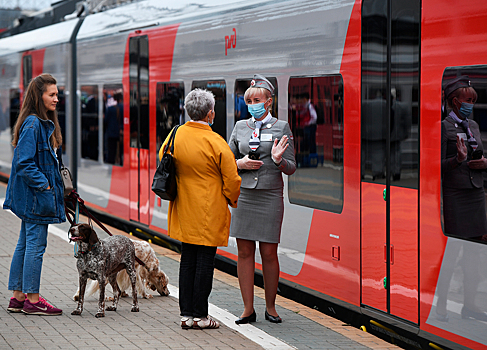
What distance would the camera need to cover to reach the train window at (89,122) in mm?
12242

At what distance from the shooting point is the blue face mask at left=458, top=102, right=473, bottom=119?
459 cm

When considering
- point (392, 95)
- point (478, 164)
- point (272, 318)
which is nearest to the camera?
point (478, 164)

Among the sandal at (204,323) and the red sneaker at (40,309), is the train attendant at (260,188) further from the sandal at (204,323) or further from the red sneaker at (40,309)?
the red sneaker at (40,309)

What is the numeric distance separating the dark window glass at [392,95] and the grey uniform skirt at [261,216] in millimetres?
666

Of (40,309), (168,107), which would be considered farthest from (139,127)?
(40,309)

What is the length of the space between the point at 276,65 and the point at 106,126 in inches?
218

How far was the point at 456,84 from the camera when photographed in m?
4.70

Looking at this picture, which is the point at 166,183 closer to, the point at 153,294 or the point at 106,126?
the point at 153,294

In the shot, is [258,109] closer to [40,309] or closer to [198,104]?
[198,104]

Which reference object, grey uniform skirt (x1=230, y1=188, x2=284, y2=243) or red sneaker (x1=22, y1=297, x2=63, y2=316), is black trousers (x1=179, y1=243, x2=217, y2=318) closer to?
grey uniform skirt (x1=230, y1=188, x2=284, y2=243)

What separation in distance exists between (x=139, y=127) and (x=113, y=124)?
44.9 inches

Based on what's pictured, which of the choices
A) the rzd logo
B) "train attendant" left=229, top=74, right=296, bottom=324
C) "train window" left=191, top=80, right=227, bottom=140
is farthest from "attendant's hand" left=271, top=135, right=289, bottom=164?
"train window" left=191, top=80, right=227, bottom=140

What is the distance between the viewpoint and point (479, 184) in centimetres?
451

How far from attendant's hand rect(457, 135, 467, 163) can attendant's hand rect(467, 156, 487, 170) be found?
0.21 ft
